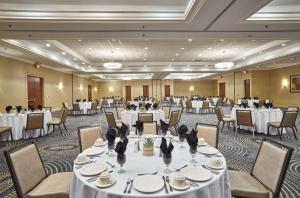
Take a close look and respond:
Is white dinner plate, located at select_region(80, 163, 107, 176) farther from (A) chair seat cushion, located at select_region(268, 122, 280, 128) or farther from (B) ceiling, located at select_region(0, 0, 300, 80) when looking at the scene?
(A) chair seat cushion, located at select_region(268, 122, 280, 128)

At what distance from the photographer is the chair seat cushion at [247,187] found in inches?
81.2

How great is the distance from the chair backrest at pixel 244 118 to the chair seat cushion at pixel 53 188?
17.9 feet

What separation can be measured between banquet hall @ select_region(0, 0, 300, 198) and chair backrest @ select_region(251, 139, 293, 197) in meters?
0.01

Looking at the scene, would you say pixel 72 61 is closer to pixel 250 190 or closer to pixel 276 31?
pixel 276 31

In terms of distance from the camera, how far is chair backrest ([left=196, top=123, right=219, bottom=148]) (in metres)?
3.13

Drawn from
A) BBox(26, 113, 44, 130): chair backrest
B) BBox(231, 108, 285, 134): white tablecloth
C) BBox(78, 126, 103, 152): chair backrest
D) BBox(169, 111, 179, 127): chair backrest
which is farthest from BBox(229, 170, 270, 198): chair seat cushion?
BBox(26, 113, 44, 130): chair backrest

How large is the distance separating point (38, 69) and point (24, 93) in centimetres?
209

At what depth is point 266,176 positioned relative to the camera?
2.17 meters

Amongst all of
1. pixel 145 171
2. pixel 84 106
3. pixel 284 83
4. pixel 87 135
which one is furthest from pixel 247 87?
pixel 145 171

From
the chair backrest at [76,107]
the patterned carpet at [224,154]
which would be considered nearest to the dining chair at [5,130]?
the patterned carpet at [224,154]

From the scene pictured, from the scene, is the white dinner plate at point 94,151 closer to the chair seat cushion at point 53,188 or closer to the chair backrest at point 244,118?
the chair seat cushion at point 53,188

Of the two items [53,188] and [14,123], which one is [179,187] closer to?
[53,188]

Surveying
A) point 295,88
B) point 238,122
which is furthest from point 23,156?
point 295,88

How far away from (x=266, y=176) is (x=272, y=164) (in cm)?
15
